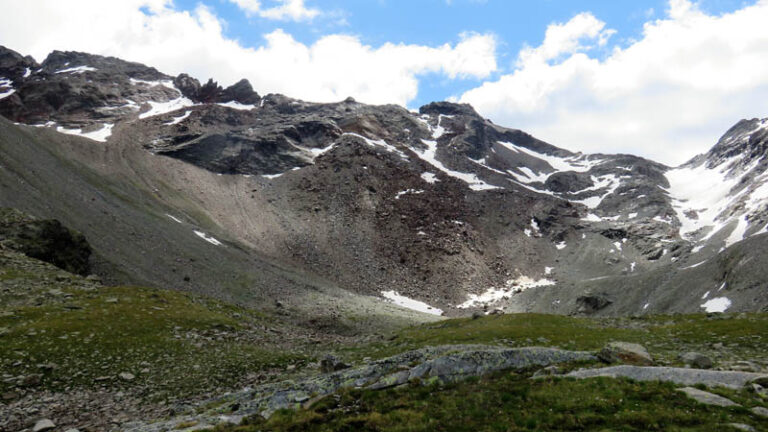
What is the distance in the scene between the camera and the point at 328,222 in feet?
460

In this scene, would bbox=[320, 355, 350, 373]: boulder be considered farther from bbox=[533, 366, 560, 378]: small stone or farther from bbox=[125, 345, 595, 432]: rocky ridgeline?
bbox=[533, 366, 560, 378]: small stone

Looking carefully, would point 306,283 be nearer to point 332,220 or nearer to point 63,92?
point 332,220

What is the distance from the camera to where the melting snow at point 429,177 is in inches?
7387

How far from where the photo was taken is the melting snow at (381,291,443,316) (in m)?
109

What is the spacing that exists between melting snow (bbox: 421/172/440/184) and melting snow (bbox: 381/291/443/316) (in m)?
81.6

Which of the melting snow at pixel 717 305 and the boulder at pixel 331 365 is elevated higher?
the melting snow at pixel 717 305

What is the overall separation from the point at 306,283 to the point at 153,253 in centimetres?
3058

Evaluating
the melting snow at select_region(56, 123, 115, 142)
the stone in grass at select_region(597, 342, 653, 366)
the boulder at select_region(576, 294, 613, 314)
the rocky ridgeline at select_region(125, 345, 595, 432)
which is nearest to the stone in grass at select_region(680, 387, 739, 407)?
the stone in grass at select_region(597, 342, 653, 366)

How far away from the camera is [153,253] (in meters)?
76.0

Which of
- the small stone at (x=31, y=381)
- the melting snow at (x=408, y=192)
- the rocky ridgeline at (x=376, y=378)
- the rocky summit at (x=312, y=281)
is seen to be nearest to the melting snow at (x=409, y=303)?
the rocky summit at (x=312, y=281)

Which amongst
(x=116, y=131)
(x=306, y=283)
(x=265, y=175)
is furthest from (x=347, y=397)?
(x=116, y=131)

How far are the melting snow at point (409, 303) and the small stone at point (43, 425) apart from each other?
91.5 m

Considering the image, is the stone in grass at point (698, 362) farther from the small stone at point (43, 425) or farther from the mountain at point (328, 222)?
the mountain at point (328, 222)

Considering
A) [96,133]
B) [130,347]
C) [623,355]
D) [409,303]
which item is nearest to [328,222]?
[409,303]
